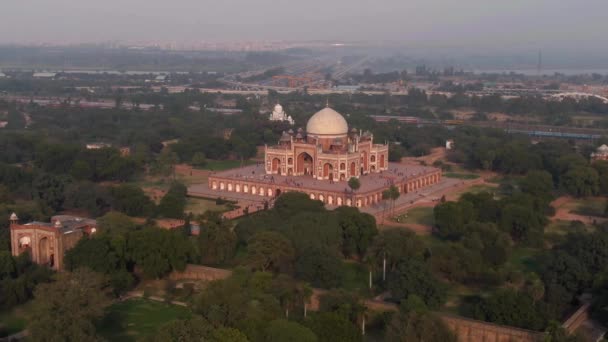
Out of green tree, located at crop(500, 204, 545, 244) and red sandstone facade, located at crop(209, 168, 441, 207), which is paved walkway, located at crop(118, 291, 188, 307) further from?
red sandstone facade, located at crop(209, 168, 441, 207)

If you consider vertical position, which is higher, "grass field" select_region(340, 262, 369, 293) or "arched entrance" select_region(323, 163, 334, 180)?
"arched entrance" select_region(323, 163, 334, 180)

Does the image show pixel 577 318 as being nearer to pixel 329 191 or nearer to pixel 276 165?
pixel 329 191

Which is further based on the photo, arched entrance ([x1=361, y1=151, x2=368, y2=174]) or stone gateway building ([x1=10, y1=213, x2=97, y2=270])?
arched entrance ([x1=361, y1=151, x2=368, y2=174])

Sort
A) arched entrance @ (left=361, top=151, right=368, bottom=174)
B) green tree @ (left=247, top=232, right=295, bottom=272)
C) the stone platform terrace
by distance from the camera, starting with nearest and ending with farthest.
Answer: green tree @ (left=247, top=232, right=295, bottom=272), the stone platform terrace, arched entrance @ (left=361, top=151, right=368, bottom=174)

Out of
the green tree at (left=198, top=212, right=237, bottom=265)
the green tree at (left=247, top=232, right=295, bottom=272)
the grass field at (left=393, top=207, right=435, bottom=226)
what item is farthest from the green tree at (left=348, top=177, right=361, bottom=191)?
the green tree at (left=247, top=232, right=295, bottom=272)

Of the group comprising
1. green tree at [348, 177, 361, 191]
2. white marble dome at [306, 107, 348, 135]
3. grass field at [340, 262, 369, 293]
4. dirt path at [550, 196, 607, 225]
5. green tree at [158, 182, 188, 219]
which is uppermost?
white marble dome at [306, 107, 348, 135]

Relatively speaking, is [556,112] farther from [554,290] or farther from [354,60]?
[354,60]

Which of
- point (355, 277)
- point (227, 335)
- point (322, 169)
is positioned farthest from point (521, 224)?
point (227, 335)

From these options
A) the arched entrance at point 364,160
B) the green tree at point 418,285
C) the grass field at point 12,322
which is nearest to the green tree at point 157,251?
the grass field at point 12,322
